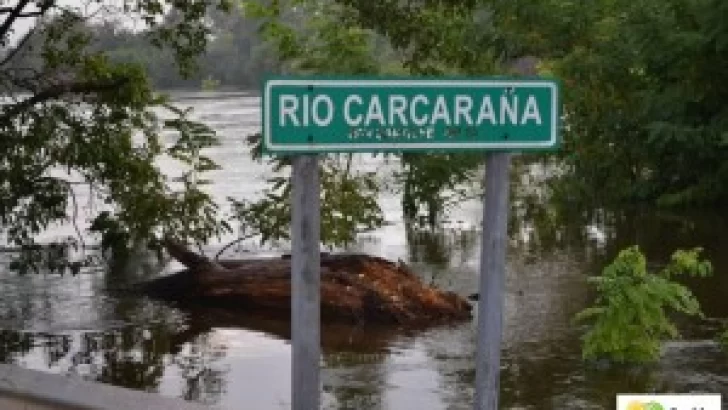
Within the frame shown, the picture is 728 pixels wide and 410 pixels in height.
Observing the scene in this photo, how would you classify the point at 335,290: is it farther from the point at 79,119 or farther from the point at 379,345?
the point at 79,119

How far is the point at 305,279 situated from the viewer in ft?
14.2

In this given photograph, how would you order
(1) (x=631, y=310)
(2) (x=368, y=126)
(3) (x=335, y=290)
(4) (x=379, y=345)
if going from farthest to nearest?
(3) (x=335, y=290) < (4) (x=379, y=345) < (1) (x=631, y=310) < (2) (x=368, y=126)

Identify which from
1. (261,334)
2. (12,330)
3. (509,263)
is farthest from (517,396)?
(509,263)

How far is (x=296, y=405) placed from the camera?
14.1ft

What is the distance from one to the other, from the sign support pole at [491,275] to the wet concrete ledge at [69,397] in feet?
3.91

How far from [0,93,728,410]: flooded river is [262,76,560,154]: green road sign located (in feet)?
18.5

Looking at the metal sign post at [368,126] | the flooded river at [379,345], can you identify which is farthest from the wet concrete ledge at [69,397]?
the flooded river at [379,345]

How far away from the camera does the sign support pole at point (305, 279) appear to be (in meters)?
4.30

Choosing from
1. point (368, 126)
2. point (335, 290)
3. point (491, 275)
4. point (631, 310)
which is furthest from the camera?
point (335, 290)

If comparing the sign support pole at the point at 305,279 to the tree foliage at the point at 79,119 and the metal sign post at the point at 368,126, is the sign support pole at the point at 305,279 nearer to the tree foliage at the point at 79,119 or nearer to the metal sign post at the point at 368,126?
the metal sign post at the point at 368,126

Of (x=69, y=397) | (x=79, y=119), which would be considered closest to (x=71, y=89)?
(x=79, y=119)

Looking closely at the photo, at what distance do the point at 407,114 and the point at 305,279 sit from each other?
69 centimetres

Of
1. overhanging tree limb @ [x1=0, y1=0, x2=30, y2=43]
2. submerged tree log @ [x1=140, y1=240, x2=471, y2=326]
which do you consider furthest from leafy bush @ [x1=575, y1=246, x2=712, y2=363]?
overhanging tree limb @ [x1=0, y1=0, x2=30, y2=43]

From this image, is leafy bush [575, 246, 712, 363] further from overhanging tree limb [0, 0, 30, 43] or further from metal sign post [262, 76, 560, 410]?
overhanging tree limb [0, 0, 30, 43]
